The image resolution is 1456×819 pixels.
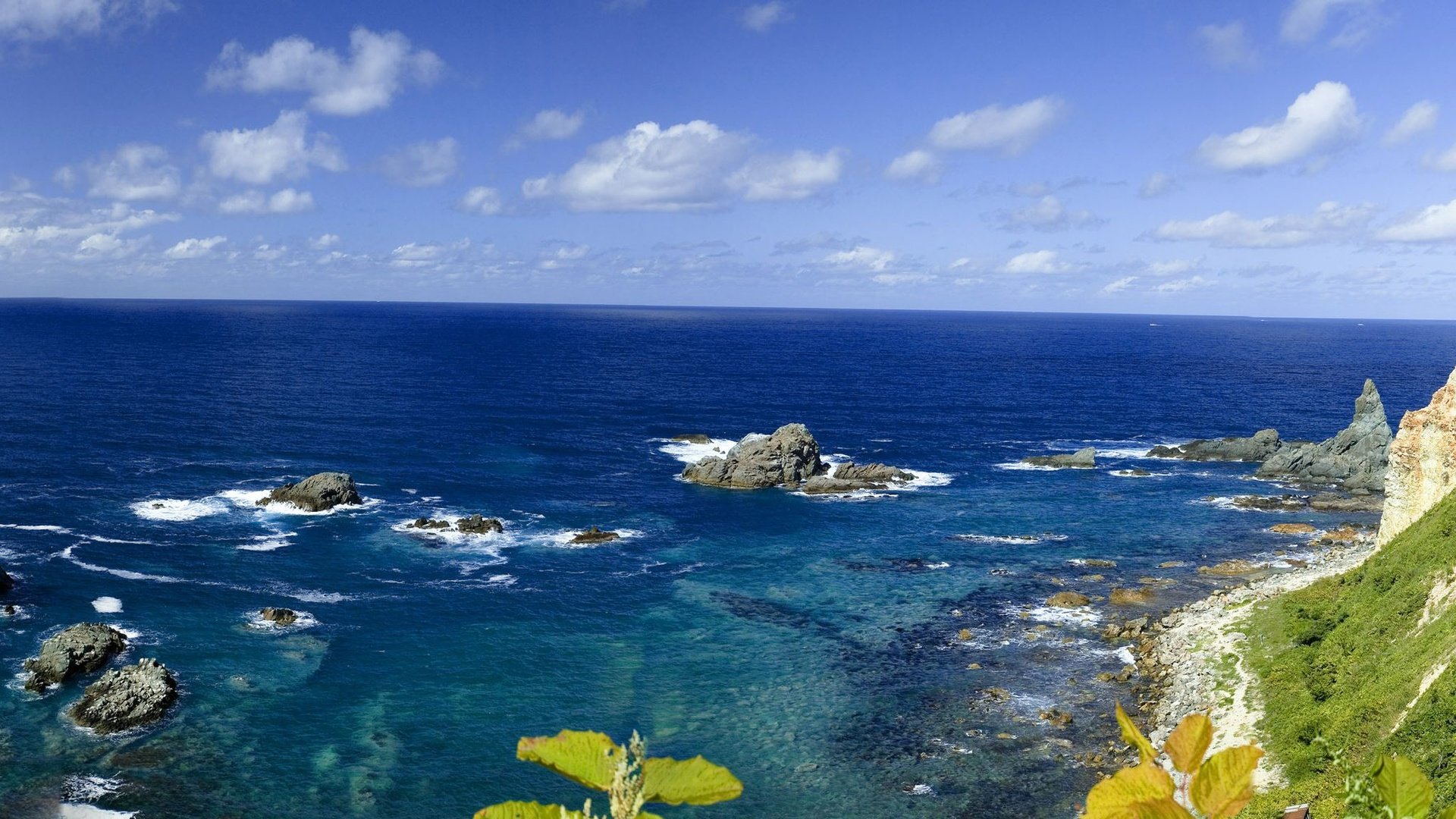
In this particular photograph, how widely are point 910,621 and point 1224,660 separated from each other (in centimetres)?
1971

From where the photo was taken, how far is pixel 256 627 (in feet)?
209

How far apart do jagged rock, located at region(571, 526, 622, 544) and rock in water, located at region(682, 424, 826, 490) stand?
22920mm

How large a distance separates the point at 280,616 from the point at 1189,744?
6746 cm

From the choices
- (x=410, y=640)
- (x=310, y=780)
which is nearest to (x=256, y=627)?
(x=410, y=640)

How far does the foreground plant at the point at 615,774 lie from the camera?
584cm

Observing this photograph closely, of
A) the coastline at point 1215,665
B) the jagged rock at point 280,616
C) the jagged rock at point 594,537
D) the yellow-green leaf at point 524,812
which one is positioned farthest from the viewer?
the jagged rock at point 594,537

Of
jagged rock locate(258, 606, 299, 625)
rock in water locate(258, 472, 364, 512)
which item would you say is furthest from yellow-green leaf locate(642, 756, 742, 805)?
rock in water locate(258, 472, 364, 512)

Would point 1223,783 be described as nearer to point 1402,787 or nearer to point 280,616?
point 1402,787

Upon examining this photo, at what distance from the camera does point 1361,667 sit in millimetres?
48750

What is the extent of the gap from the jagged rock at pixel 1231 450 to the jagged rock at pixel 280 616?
346 ft

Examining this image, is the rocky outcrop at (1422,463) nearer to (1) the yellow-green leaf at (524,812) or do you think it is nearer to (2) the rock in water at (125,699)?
(1) the yellow-green leaf at (524,812)

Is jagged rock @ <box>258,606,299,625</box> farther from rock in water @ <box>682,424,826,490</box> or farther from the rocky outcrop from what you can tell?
the rocky outcrop

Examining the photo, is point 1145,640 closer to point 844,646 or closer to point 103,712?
point 844,646

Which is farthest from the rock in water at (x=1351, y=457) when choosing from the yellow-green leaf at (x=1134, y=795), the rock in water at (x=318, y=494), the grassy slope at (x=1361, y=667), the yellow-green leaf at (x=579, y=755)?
the yellow-green leaf at (x=579, y=755)
